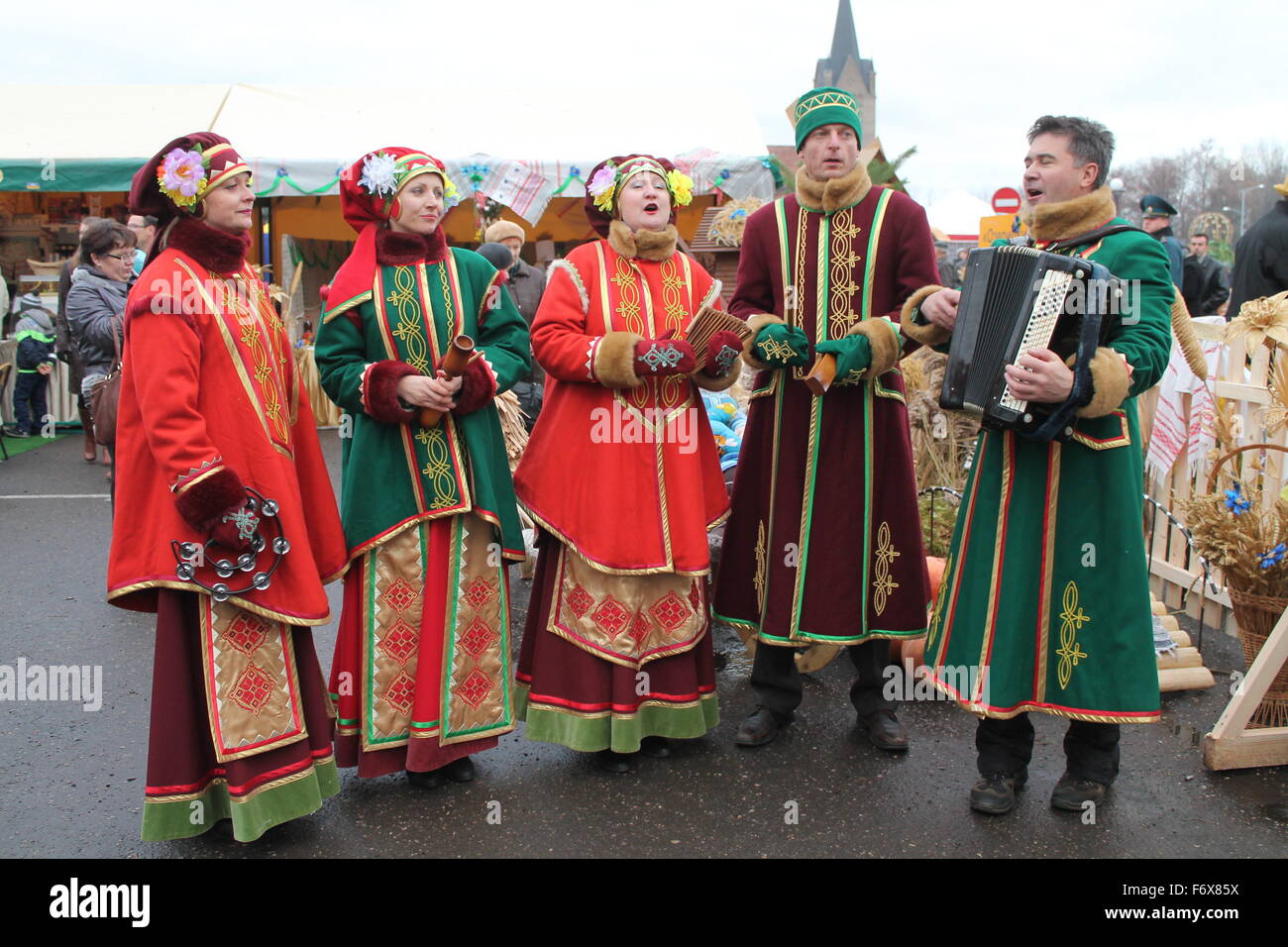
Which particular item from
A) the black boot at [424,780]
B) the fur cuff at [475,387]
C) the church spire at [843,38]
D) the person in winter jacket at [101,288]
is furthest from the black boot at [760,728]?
the church spire at [843,38]

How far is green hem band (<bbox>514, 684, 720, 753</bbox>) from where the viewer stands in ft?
12.1

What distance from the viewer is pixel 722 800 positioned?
354 centimetres

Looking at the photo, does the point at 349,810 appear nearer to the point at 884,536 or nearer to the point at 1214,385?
the point at 884,536

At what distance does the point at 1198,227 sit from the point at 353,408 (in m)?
12.9

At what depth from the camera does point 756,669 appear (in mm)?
4020

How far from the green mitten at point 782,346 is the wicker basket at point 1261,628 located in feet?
5.49

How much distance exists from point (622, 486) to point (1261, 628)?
2492mm

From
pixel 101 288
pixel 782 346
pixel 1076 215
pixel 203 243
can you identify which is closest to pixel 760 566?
pixel 782 346

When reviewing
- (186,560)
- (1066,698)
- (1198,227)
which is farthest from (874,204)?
(1198,227)

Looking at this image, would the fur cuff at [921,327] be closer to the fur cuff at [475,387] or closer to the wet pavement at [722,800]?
the fur cuff at [475,387]

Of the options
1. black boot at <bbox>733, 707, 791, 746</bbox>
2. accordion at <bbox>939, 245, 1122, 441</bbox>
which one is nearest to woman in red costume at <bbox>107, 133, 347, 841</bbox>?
black boot at <bbox>733, 707, 791, 746</bbox>

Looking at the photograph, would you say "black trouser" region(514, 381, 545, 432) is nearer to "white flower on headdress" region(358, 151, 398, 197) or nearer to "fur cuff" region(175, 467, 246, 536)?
"white flower on headdress" region(358, 151, 398, 197)

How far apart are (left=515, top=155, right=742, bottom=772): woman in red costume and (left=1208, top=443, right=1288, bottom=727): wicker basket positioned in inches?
79.1

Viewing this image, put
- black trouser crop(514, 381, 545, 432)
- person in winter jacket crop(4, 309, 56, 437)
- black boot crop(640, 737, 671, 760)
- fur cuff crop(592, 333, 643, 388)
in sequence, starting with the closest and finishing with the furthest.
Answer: fur cuff crop(592, 333, 643, 388), black boot crop(640, 737, 671, 760), black trouser crop(514, 381, 545, 432), person in winter jacket crop(4, 309, 56, 437)
